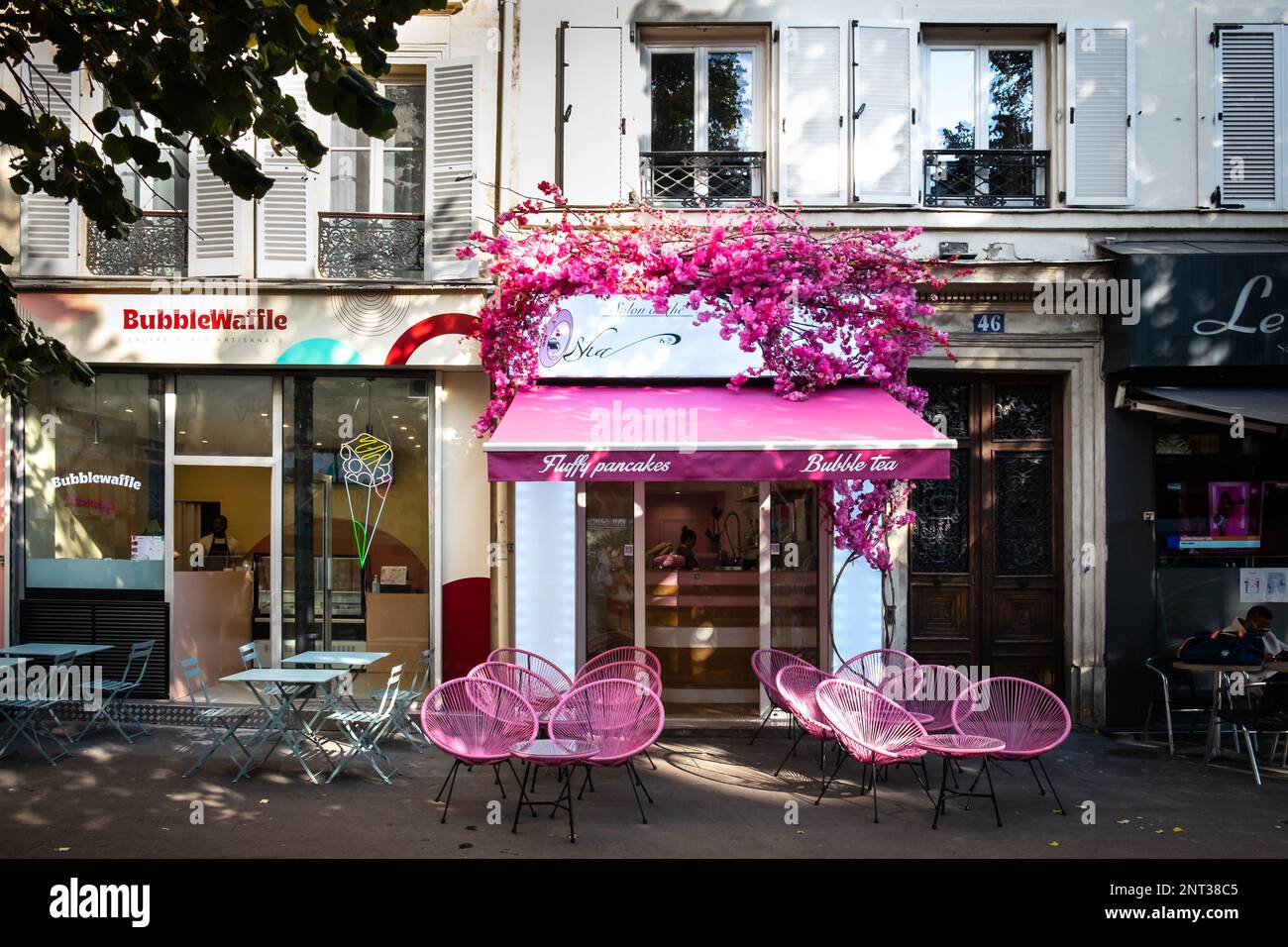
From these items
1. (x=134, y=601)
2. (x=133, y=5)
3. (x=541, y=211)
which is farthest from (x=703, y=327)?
(x=134, y=601)

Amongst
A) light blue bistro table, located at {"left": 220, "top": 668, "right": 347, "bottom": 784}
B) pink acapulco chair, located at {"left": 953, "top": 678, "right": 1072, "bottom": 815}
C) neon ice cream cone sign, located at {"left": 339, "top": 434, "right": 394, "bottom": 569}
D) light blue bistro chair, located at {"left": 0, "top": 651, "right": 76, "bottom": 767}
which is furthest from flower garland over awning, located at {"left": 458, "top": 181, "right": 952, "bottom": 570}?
light blue bistro chair, located at {"left": 0, "top": 651, "right": 76, "bottom": 767}

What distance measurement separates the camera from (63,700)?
8578 mm

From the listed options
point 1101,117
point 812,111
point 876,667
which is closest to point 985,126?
point 1101,117

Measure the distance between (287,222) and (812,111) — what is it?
17.0ft

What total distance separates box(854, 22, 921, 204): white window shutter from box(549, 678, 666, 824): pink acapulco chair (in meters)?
5.41

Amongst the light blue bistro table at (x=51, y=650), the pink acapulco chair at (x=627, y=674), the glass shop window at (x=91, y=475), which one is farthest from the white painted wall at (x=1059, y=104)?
the light blue bistro table at (x=51, y=650)

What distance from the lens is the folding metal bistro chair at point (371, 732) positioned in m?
8.02

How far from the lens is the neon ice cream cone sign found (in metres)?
10.3

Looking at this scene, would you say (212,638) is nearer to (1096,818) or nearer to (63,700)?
(63,700)

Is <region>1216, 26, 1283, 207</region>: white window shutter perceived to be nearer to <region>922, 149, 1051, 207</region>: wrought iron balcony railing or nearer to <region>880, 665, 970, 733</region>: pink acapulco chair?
<region>922, 149, 1051, 207</region>: wrought iron balcony railing

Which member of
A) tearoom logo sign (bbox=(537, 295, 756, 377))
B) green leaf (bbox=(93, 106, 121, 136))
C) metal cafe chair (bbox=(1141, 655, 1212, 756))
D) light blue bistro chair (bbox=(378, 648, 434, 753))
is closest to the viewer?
green leaf (bbox=(93, 106, 121, 136))

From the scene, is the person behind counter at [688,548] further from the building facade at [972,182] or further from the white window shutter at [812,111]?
the white window shutter at [812,111]

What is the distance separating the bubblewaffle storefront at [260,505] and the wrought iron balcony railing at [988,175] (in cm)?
489

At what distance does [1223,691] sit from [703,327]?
18.1ft
